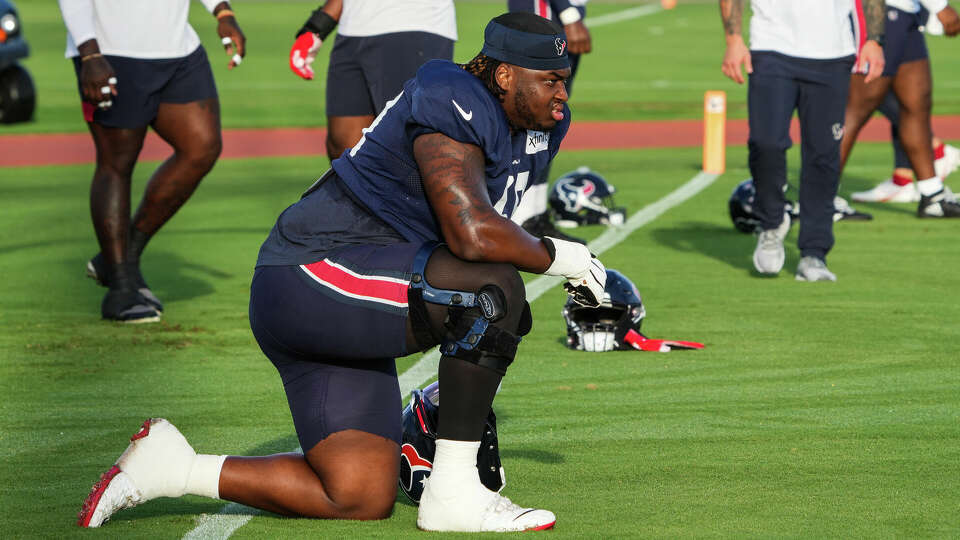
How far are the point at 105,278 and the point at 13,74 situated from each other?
12.9 m

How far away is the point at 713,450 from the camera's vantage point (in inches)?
227

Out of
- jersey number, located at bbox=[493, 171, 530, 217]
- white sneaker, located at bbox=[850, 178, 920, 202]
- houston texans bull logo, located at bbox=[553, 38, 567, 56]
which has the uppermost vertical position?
houston texans bull logo, located at bbox=[553, 38, 567, 56]

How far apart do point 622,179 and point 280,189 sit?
3.36 meters

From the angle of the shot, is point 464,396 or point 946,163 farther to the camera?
point 946,163

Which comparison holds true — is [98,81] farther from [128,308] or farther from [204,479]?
[204,479]

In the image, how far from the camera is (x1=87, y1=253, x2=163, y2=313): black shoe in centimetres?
863

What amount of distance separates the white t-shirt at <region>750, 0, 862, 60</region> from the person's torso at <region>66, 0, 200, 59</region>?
3.53 metres

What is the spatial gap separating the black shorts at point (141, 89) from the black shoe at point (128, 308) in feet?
2.98

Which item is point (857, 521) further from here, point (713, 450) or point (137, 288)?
point (137, 288)

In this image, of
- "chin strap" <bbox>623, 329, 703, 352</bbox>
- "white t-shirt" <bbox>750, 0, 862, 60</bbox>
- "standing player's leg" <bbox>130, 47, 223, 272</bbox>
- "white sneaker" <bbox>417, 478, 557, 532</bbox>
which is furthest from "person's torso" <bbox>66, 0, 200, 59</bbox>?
"white sneaker" <bbox>417, 478, 557, 532</bbox>

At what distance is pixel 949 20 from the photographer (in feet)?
37.9

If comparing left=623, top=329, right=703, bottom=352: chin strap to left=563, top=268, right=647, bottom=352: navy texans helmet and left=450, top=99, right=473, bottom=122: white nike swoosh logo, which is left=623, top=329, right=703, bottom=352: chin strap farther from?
left=450, top=99, right=473, bottom=122: white nike swoosh logo

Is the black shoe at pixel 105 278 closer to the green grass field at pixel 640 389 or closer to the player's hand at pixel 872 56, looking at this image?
the green grass field at pixel 640 389

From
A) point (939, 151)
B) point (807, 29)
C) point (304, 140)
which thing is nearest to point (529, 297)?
point (807, 29)
